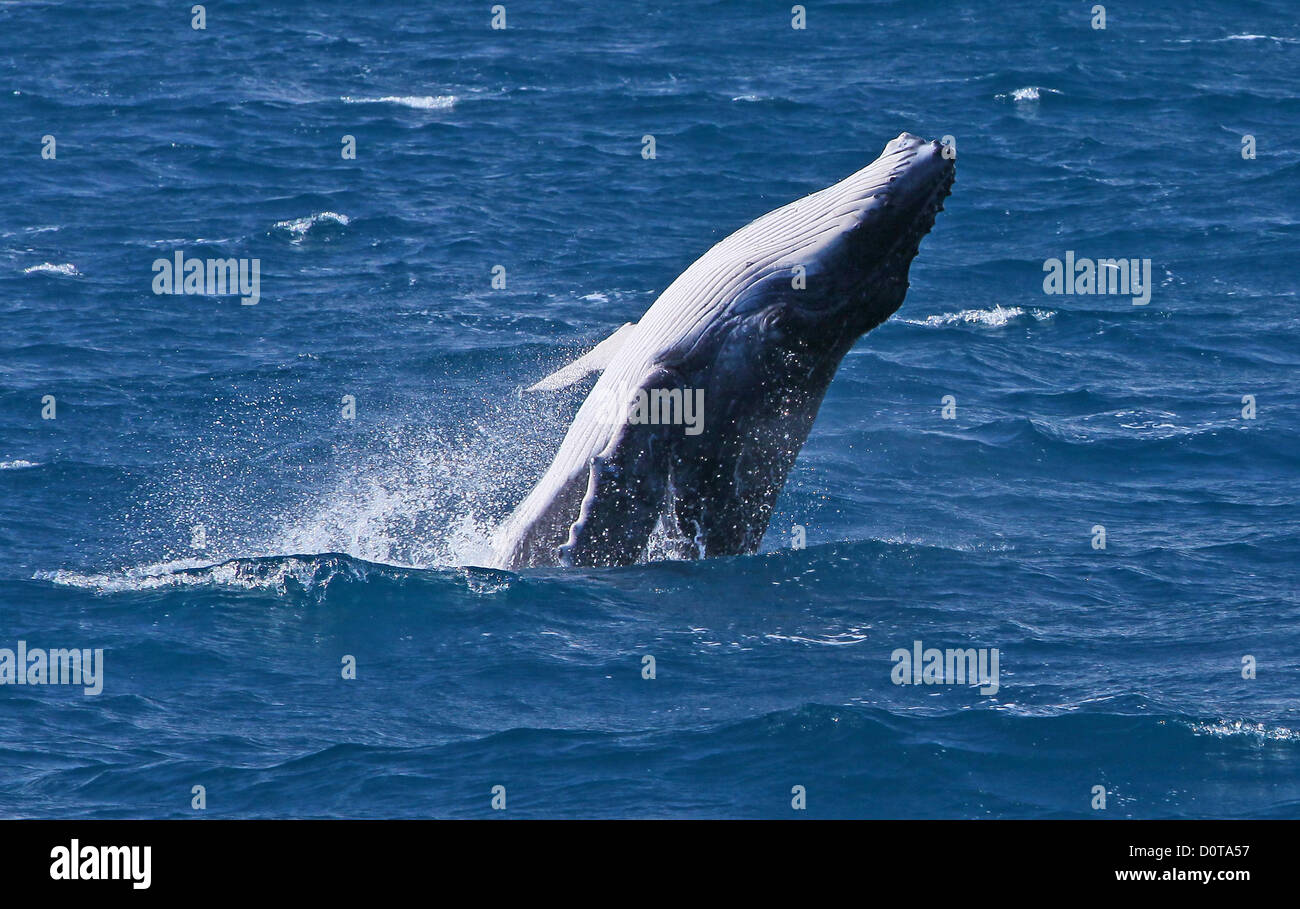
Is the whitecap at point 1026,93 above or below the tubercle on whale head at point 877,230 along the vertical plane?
above

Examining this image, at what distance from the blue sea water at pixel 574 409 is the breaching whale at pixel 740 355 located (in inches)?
47.8

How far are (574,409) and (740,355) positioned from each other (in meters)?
9.30

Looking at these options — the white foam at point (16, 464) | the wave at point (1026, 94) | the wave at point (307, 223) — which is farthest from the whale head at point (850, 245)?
the wave at point (1026, 94)

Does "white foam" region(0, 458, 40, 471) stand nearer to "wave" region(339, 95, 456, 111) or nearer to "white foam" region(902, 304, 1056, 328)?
"white foam" region(902, 304, 1056, 328)

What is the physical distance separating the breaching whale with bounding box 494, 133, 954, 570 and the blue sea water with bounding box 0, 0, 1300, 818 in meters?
1.21

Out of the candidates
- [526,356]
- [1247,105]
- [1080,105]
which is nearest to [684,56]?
[1080,105]

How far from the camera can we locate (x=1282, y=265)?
40.9m

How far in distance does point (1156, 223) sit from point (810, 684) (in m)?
28.1

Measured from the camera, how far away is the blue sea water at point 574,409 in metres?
17.6

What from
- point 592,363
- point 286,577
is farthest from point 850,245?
point 286,577

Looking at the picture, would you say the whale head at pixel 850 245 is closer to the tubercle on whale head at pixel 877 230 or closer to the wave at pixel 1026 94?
the tubercle on whale head at pixel 877 230

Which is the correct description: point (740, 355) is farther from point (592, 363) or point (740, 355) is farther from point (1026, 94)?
point (1026, 94)

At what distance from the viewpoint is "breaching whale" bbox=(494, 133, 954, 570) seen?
749 inches
